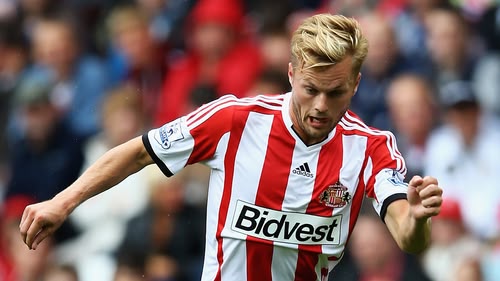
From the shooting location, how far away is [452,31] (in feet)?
29.1

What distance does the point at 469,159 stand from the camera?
845cm

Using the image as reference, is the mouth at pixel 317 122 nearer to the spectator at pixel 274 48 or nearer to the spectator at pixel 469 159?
the spectator at pixel 469 159

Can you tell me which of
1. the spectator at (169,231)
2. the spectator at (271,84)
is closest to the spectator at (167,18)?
the spectator at (271,84)

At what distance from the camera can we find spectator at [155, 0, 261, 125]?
961cm

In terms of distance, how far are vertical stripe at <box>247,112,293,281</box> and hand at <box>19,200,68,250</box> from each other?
0.85m

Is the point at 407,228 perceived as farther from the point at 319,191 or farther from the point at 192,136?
the point at 192,136

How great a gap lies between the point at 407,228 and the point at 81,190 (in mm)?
1361

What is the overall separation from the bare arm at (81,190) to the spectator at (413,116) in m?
3.59

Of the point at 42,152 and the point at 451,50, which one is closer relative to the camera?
the point at 451,50

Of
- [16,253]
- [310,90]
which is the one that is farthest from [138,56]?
[310,90]

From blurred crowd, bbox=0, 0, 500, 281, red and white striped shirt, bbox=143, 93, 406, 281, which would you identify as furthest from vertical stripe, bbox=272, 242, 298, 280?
blurred crowd, bbox=0, 0, 500, 281

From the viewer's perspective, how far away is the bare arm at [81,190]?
5086 millimetres

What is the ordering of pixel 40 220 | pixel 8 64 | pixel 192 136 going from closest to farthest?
pixel 40 220, pixel 192 136, pixel 8 64

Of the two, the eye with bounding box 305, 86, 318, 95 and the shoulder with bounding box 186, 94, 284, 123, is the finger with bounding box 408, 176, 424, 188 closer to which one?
the eye with bounding box 305, 86, 318, 95
